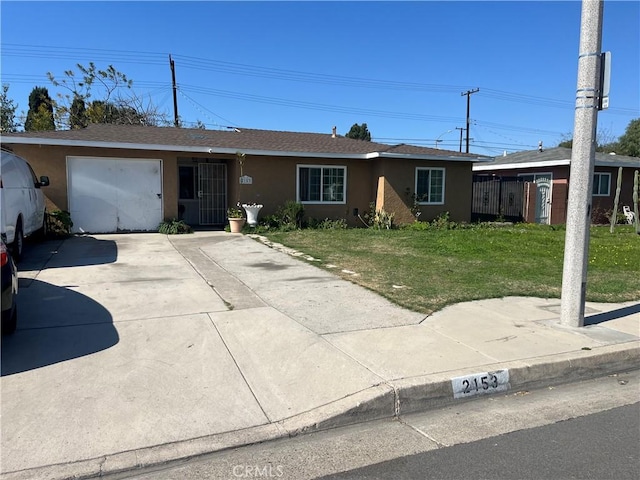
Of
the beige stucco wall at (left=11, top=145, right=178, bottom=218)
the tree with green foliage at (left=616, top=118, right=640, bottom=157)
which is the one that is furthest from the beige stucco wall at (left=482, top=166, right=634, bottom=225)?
the tree with green foliage at (left=616, top=118, right=640, bottom=157)

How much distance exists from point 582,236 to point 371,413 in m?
3.81

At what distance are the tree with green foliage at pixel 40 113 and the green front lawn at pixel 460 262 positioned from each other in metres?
28.2

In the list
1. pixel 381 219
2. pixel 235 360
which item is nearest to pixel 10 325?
pixel 235 360

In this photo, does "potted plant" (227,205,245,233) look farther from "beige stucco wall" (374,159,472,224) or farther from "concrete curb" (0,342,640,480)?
"concrete curb" (0,342,640,480)

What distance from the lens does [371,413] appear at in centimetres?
411

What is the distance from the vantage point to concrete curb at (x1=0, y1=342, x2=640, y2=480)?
323 cm

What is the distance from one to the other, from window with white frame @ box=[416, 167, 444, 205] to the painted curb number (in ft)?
46.7

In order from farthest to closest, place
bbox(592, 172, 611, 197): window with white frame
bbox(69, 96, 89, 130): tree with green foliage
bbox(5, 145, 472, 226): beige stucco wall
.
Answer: bbox(69, 96, 89, 130): tree with green foliage < bbox(592, 172, 611, 197): window with white frame < bbox(5, 145, 472, 226): beige stucco wall

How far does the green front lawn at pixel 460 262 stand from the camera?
8.06m

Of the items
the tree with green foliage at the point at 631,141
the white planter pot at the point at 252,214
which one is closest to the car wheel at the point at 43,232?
the white planter pot at the point at 252,214

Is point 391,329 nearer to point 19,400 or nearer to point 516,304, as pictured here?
point 516,304

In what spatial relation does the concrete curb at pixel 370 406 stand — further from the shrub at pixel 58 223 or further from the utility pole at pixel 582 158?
the shrub at pixel 58 223

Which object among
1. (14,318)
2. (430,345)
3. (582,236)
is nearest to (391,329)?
(430,345)

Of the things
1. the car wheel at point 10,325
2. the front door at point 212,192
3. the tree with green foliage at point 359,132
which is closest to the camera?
the car wheel at point 10,325
